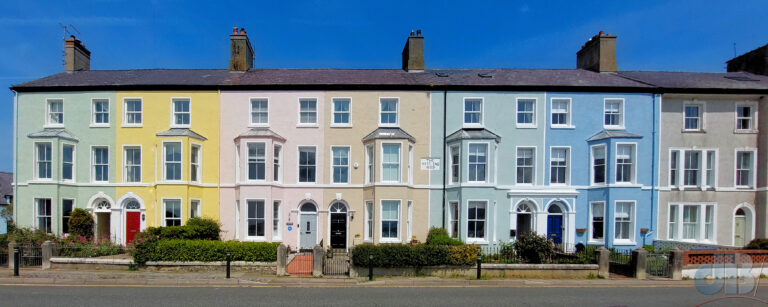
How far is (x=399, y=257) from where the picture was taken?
47.1 ft

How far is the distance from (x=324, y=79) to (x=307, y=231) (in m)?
8.23

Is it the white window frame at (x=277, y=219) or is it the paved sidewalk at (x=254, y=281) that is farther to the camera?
the white window frame at (x=277, y=219)

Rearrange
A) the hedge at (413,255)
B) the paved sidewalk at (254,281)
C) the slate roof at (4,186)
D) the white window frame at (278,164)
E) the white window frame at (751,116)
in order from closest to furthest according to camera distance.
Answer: the paved sidewalk at (254,281)
the hedge at (413,255)
the white window frame at (278,164)
the white window frame at (751,116)
the slate roof at (4,186)

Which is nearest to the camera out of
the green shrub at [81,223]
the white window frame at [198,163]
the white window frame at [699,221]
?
the green shrub at [81,223]

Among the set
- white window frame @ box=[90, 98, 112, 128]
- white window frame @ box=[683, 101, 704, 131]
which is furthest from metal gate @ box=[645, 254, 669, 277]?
white window frame @ box=[90, 98, 112, 128]

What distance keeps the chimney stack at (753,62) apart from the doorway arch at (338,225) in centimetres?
2562

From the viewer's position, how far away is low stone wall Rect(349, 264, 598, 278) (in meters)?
14.5

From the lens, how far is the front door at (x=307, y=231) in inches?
790

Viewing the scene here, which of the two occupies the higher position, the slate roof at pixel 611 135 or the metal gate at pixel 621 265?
the slate roof at pixel 611 135
